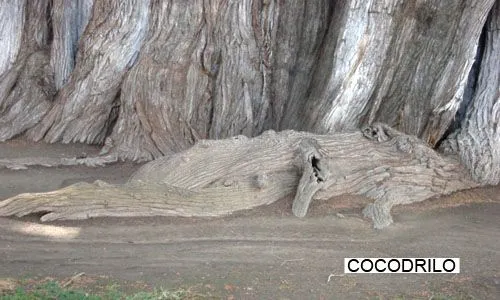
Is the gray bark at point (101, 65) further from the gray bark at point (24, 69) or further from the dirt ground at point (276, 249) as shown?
the dirt ground at point (276, 249)

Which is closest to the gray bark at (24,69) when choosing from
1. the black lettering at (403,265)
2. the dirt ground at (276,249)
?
the dirt ground at (276,249)

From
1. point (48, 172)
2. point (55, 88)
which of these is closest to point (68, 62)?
point (55, 88)

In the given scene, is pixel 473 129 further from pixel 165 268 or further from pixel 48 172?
pixel 48 172

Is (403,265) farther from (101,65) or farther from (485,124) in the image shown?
(101,65)

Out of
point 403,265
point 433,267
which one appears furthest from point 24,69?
point 433,267

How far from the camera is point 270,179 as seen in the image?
25.2 ft

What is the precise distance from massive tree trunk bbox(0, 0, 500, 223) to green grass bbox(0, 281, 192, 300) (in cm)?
233

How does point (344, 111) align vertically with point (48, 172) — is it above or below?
above

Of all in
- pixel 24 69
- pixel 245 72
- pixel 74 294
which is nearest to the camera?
pixel 74 294

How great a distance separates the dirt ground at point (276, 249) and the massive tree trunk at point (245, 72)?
0.45m

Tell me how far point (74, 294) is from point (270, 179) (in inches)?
114

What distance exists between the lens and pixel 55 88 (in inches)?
443

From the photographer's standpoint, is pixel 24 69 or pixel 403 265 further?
pixel 24 69

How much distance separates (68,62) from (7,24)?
3.51 feet
